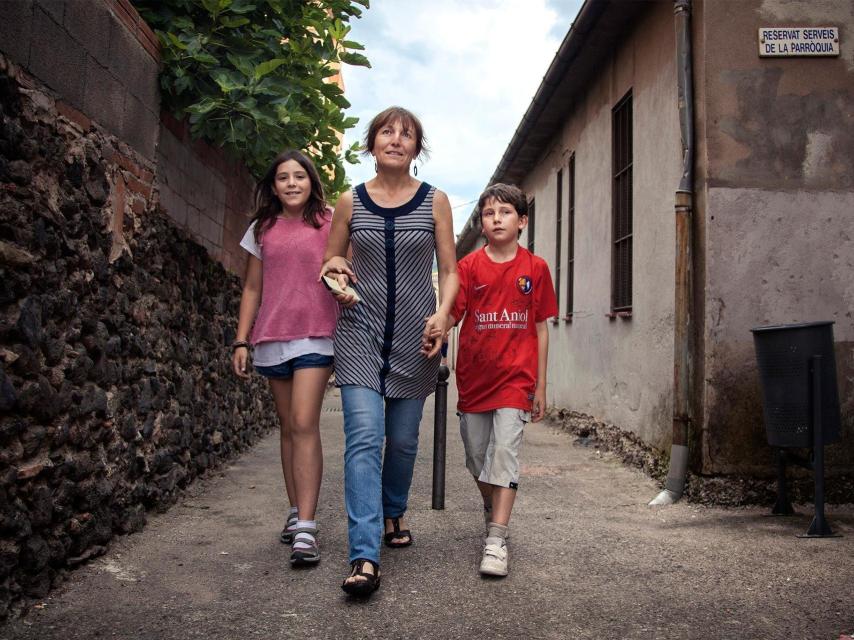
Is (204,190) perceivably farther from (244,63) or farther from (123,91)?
(123,91)

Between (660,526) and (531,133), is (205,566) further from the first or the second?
(531,133)

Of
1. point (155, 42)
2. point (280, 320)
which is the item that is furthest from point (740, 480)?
point (155, 42)

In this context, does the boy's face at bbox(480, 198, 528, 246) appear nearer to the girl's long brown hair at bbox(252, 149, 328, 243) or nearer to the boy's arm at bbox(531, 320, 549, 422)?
the boy's arm at bbox(531, 320, 549, 422)

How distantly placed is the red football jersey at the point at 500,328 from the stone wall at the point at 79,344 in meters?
1.55

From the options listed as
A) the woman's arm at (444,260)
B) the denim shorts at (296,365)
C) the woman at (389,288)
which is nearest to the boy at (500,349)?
the woman's arm at (444,260)

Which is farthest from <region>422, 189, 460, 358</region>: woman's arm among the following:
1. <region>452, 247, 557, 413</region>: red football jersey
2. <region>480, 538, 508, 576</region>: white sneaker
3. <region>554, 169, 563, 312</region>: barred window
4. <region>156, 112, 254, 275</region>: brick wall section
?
<region>554, 169, 563, 312</region>: barred window

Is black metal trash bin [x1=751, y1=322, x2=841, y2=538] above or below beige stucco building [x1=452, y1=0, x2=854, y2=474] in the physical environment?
below

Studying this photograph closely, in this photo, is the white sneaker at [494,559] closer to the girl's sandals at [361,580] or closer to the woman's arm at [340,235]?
the girl's sandals at [361,580]

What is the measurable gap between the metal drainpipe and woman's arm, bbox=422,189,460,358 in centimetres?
206

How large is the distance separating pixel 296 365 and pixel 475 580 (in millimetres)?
1198

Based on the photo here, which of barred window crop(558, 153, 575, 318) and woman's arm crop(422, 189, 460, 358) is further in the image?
barred window crop(558, 153, 575, 318)

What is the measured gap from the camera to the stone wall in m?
2.61

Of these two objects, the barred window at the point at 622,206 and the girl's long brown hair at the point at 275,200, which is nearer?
the girl's long brown hair at the point at 275,200

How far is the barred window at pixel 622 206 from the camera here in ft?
22.5
